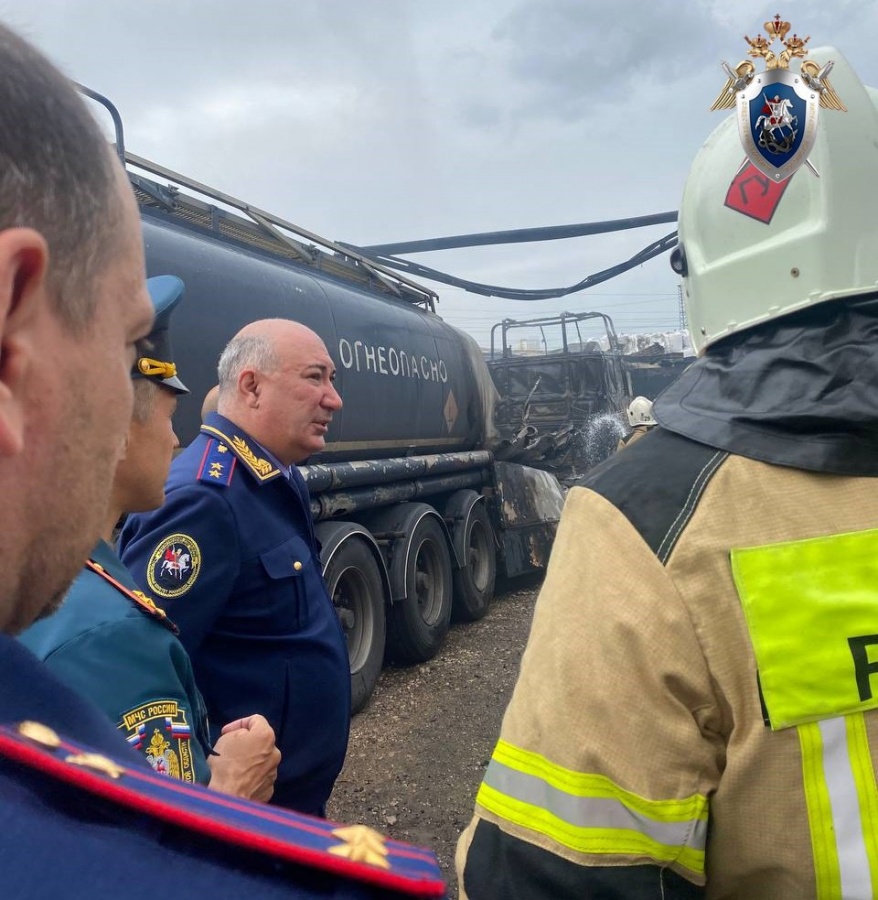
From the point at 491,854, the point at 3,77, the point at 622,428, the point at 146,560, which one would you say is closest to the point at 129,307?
the point at 3,77

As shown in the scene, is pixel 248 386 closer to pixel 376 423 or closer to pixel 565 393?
pixel 376 423

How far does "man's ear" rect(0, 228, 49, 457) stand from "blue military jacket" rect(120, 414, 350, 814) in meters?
1.76

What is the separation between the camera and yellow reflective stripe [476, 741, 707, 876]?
3.12 feet

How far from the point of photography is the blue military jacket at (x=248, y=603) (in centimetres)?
227

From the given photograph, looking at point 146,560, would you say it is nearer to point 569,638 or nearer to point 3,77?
point 569,638

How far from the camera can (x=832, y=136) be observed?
121 centimetres

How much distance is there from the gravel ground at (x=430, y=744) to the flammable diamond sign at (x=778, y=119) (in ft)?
9.64

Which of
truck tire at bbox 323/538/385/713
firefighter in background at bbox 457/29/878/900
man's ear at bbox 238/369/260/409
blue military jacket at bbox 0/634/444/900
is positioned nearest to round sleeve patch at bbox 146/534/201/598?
man's ear at bbox 238/369/260/409

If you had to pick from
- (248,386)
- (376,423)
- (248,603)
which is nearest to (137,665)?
(248,603)

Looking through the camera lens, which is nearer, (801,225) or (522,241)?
(801,225)

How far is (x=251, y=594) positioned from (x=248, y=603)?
0.09 feet

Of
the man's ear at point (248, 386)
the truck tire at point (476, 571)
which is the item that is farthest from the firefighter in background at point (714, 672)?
the truck tire at point (476, 571)

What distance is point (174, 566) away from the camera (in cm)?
224

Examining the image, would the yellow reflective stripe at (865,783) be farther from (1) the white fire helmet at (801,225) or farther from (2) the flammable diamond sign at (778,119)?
(2) the flammable diamond sign at (778,119)
